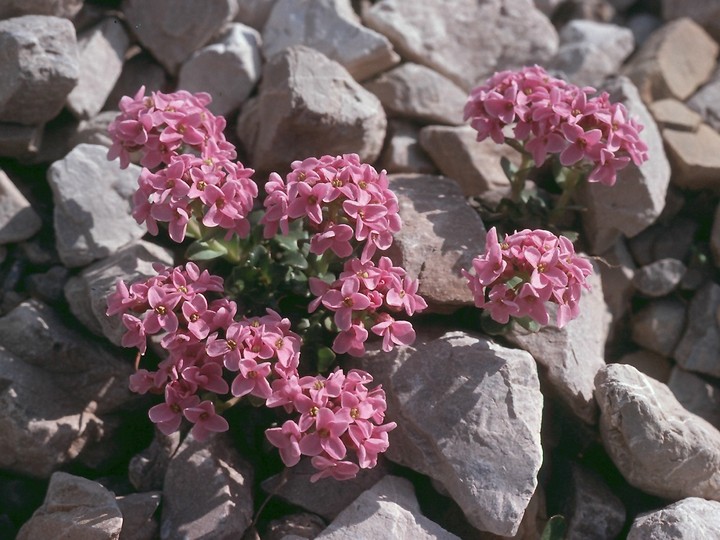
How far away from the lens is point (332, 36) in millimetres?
4766

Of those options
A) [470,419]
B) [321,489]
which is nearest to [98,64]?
[321,489]

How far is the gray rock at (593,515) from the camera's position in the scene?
3.55 metres

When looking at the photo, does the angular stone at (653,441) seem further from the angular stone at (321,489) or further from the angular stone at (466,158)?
the angular stone at (466,158)

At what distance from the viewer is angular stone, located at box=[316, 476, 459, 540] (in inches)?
129

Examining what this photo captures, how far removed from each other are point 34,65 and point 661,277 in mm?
3249

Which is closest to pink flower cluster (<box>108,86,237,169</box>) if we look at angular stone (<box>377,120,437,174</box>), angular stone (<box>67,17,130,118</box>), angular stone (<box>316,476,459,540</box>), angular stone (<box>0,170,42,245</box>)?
angular stone (<box>0,170,42,245</box>)

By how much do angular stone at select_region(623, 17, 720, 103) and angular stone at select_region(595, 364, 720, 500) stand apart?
2.13 metres

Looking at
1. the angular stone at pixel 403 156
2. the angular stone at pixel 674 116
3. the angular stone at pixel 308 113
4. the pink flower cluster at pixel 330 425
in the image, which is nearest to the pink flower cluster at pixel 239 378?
the pink flower cluster at pixel 330 425

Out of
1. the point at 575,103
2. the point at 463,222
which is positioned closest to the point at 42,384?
the point at 463,222

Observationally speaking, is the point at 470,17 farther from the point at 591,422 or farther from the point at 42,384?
the point at 42,384

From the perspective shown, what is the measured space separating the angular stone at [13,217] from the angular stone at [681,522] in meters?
3.01

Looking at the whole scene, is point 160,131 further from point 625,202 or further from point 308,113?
point 625,202

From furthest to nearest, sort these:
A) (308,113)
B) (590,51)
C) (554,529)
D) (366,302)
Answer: (590,51) < (308,113) < (554,529) < (366,302)

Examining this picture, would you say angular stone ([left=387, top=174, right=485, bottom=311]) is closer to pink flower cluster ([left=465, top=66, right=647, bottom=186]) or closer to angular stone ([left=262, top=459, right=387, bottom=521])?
pink flower cluster ([left=465, top=66, right=647, bottom=186])
